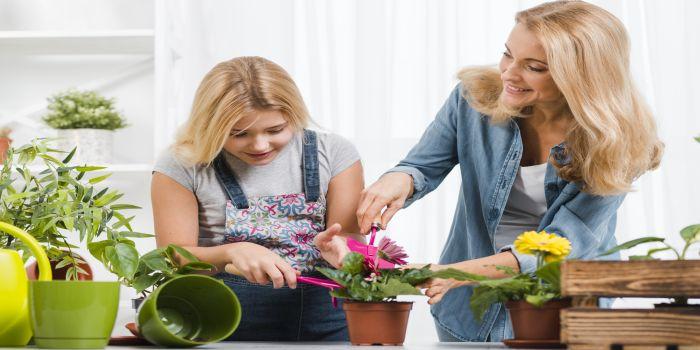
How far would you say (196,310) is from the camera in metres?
1.25

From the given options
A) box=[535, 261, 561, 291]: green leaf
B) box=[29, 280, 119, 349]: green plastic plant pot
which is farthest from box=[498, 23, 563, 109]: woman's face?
box=[29, 280, 119, 349]: green plastic plant pot

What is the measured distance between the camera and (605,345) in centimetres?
94

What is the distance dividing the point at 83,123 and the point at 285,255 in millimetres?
1367

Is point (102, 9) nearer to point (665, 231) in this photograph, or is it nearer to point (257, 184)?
point (257, 184)

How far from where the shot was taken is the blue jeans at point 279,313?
5.82 feet

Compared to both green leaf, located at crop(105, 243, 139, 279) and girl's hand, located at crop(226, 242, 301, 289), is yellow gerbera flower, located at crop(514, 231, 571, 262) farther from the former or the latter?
green leaf, located at crop(105, 243, 139, 279)

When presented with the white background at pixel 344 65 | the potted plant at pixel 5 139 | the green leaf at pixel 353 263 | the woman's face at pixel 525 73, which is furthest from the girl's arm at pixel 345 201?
the potted plant at pixel 5 139

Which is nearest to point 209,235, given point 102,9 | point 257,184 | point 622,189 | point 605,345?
point 257,184

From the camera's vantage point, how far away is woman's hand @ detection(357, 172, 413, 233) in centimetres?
164

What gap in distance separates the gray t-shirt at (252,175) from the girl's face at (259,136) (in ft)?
0.13

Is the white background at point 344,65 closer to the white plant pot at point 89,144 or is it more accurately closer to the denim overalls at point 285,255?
the white plant pot at point 89,144

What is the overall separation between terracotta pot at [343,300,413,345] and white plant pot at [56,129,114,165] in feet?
5.93

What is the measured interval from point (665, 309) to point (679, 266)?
0.16 ft

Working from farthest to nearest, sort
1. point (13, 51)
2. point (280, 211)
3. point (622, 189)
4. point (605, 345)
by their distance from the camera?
point (13, 51)
point (280, 211)
point (622, 189)
point (605, 345)
